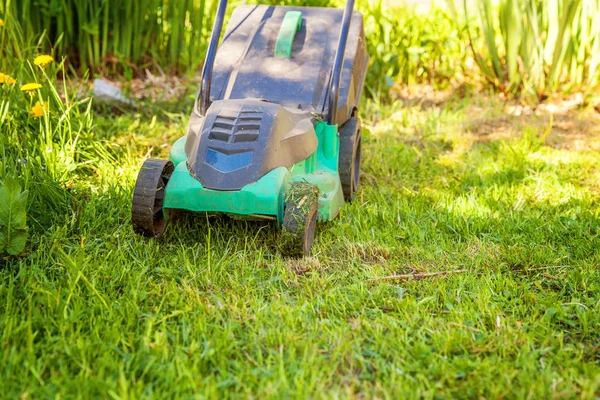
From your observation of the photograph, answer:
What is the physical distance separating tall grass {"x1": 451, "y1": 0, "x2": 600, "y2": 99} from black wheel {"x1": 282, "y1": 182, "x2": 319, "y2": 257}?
2443 mm

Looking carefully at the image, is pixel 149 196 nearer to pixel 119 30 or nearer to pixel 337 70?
pixel 337 70

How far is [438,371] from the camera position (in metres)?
1.67

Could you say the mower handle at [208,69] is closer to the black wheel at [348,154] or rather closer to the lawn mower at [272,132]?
the lawn mower at [272,132]

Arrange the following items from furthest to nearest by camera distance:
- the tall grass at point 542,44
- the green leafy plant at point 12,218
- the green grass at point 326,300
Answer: the tall grass at point 542,44
the green leafy plant at point 12,218
the green grass at point 326,300

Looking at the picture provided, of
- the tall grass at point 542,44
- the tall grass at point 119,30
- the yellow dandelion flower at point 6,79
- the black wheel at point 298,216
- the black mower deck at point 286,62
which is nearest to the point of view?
the black wheel at point 298,216

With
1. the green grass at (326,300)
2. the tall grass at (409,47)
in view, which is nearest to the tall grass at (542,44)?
the tall grass at (409,47)

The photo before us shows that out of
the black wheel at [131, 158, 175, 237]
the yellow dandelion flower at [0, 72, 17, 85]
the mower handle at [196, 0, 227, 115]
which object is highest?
the mower handle at [196, 0, 227, 115]

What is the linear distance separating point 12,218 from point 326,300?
1025mm

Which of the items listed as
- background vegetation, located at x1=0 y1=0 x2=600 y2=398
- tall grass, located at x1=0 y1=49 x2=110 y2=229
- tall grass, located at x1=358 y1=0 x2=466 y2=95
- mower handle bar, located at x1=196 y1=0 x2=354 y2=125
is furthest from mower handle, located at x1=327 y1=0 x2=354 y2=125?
tall grass, located at x1=358 y1=0 x2=466 y2=95

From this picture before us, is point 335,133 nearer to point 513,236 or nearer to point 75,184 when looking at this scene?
point 513,236

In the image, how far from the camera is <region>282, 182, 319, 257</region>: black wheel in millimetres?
2127

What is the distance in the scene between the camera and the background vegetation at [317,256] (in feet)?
5.45

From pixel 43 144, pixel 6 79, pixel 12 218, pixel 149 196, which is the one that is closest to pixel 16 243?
pixel 12 218

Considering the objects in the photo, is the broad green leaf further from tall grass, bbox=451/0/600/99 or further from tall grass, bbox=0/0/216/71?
tall grass, bbox=451/0/600/99
